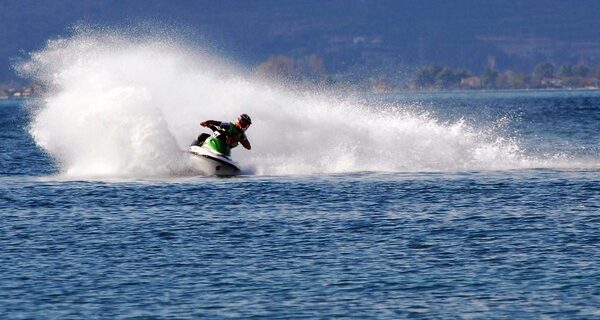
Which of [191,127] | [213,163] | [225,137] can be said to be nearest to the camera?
[225,137]

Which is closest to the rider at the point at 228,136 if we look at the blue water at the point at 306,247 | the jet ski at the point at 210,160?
the jet ski at the point at 210,160

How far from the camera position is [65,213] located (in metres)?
31.4

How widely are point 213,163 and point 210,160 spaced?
0.63 ft

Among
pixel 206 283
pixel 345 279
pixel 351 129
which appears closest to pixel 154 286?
pixel 206 283

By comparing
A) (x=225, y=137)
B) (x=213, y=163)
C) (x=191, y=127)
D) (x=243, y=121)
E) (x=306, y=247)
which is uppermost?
(x=191, y=127)

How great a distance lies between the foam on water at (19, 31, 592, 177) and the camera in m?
40.6

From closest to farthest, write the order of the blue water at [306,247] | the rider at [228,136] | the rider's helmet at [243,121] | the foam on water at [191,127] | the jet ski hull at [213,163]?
1. the blue water at [306,247]
2. the rider at [228,136]
3. the rider's helmet at [243,121]
4. the jet ski hull at [213,163]
5. the foam on water at [191,127]

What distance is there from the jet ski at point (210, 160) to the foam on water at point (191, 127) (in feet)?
2.93

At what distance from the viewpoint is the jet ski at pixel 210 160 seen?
38094mm

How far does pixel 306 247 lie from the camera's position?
86.4ft

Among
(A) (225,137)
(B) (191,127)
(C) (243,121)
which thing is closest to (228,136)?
(A) (225,137)

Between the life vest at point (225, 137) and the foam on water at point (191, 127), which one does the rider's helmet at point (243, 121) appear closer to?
the life vest at point (225, 137)

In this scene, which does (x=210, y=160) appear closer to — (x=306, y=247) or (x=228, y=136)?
(x=228, y=136)

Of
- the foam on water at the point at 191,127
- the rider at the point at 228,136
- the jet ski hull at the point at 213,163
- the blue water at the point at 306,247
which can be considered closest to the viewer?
the blue water at the point at 306,247
